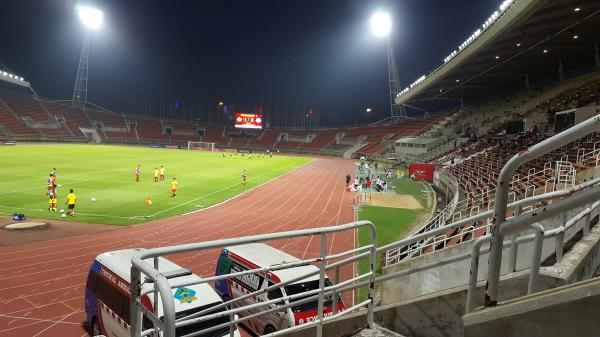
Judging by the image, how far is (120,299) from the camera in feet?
24.9

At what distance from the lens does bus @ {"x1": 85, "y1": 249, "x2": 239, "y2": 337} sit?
21.9 ft

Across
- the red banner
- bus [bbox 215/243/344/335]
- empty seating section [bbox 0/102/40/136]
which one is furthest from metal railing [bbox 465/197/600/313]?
empty seating section [bbox 0/102/40/136]

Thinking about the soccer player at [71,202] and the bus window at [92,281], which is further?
the soccer player at [71,202]

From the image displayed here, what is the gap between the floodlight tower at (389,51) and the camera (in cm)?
6794

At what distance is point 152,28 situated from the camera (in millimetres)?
101188

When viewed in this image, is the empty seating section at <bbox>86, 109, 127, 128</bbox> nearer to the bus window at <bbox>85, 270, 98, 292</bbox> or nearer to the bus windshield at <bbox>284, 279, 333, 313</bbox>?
the bus window at <bbox>85, 270, 98, 292</bbox>

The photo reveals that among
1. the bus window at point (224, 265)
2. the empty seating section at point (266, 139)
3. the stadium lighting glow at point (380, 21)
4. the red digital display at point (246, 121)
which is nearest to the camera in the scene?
the bus window at point (224, 265)

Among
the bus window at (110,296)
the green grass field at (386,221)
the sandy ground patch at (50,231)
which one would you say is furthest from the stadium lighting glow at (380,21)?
the bus window at (110,296)

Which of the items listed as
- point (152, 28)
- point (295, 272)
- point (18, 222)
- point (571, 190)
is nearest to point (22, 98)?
point (152, 28)

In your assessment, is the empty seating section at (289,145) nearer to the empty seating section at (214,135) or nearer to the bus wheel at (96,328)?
the empty seating section at (214,135)

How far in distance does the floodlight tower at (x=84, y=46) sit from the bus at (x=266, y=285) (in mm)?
85610

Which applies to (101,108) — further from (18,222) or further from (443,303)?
(443,303)

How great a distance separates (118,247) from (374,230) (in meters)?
14.1

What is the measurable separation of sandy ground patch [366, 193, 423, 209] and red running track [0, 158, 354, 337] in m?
2.16
